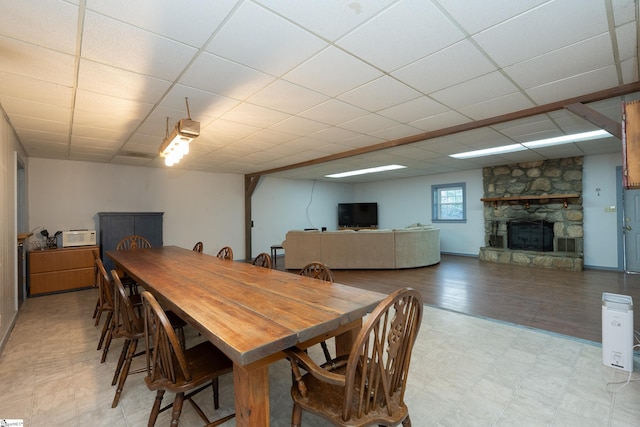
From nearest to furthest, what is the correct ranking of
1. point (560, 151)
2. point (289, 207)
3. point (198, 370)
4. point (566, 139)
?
point (198, 370)
point (566, 139)
point (560, 151)
point (289, 207)

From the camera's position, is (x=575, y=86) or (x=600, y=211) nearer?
(x=575, y=86)

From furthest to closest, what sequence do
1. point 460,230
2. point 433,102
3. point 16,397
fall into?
point 460,230
point 433,102
point 16,397

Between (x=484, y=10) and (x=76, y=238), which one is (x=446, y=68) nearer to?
(x=484, y=10)

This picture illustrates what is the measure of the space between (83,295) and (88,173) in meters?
2.36

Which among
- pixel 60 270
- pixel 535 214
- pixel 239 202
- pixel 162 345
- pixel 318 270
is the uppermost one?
pixel 239 202

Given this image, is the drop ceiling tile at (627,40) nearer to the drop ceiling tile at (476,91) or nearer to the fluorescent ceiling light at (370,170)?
the drop ceiling tile at (476,91)

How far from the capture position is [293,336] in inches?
47.0

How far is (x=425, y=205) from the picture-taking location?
8.48m

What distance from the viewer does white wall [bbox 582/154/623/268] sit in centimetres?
571

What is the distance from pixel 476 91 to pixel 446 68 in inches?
25.4

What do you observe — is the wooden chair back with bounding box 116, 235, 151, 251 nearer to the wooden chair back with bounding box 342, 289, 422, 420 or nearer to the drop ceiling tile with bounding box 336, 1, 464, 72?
the drop ceiling tile with bounding box 336, 1, 464, 72

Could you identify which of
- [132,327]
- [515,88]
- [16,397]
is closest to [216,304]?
[132,327]

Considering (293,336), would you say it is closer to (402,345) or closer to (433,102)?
(402,345)

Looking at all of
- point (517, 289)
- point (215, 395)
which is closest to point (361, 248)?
point (517, 289)
